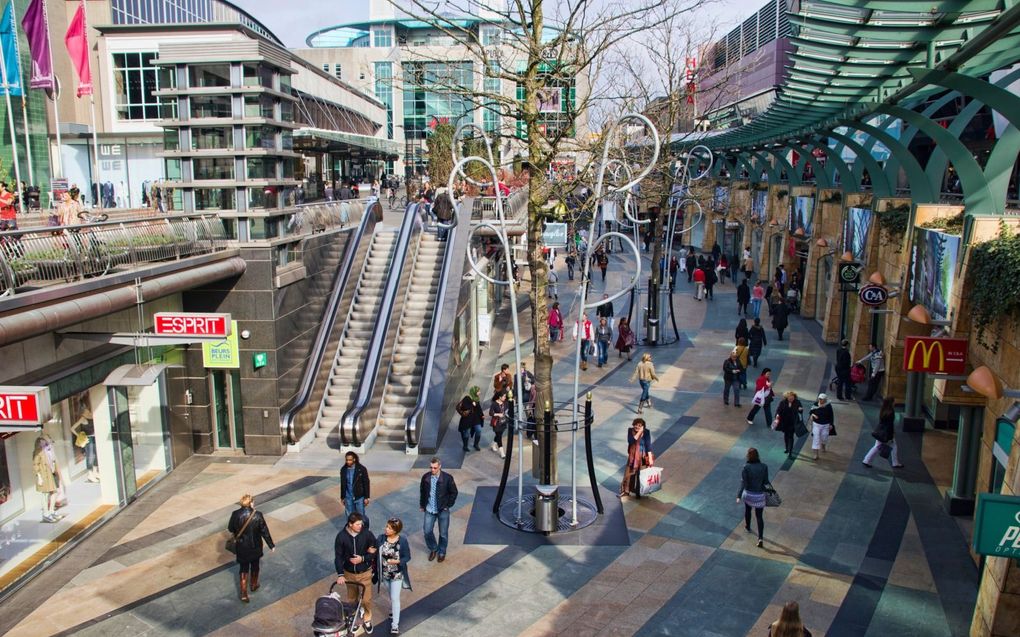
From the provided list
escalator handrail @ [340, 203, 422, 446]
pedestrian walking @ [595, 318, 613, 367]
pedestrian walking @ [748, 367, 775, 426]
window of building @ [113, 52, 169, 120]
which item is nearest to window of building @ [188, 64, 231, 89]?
escalator handrail @ [340, 203, 422, 446]

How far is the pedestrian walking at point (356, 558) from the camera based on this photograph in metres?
9.05

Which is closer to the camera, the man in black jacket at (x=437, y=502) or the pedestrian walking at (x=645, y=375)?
the man in black jacket at (x=437, y=502)

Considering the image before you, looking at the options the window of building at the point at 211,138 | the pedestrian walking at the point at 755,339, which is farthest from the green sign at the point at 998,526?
the pedestrian walking at the point at 755,339

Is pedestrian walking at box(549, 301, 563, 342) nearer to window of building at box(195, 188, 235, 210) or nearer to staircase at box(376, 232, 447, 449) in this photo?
staircase at box(376, 232, 447, 449)

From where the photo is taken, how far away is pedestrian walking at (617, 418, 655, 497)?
13344 mm

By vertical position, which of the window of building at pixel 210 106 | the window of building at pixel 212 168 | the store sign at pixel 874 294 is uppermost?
the window of building at pixel 210 106

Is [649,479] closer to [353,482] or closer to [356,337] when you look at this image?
[353,482]

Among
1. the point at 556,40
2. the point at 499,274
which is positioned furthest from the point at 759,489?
the point at 499,274

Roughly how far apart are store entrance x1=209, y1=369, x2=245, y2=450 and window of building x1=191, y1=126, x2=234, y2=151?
4.32 metres

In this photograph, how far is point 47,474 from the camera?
39.4 ft

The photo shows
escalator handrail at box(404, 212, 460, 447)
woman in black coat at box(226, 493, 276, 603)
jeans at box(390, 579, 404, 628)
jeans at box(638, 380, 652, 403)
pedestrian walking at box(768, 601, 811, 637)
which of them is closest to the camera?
pedestrian walking at box(768, 601, 811, 637)

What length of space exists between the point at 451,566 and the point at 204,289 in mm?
7749

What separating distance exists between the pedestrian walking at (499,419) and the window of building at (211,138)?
280 inches

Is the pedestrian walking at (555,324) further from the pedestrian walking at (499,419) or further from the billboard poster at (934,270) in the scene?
the billboard poster at (934,270)
